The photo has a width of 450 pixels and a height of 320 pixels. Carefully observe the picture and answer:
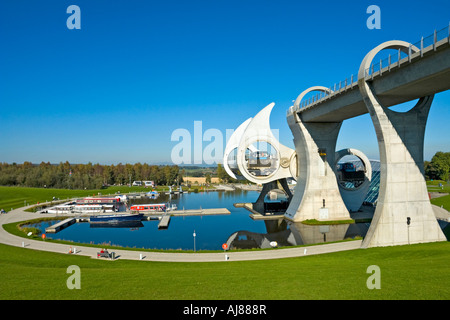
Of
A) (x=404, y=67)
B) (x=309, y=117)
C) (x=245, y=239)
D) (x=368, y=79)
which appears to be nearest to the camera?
(x=404, y=67)

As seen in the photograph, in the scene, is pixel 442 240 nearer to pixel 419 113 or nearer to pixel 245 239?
pixel 419 113

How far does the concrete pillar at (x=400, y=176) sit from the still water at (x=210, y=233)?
6.89 meters

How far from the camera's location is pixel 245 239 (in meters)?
32.3

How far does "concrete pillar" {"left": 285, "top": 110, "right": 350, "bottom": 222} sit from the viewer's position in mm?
40594

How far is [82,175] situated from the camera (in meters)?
104

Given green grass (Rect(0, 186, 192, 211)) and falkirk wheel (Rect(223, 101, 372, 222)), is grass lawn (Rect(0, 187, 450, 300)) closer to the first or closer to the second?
falkirk wheel (Rect(223, 101, 372, 222))

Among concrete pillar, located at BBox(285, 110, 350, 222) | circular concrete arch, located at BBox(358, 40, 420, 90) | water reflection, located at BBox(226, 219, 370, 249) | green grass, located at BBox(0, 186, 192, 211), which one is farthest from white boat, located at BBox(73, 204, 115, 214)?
circular concrete arch, located at BBox(358, 40, 420, 90)

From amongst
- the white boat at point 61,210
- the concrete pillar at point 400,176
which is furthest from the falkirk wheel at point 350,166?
the white boat at point 61,210

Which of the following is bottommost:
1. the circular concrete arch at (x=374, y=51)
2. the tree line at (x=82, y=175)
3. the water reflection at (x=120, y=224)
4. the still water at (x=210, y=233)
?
the water reflection at (x=120, y=224)

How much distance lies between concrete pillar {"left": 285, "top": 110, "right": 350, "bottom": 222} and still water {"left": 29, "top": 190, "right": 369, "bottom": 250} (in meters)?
3.00

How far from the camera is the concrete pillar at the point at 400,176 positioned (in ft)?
81.7

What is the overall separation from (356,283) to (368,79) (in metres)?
18.5

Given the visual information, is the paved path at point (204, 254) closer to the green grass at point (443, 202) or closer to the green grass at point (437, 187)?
the green grass at point (443, 202)
